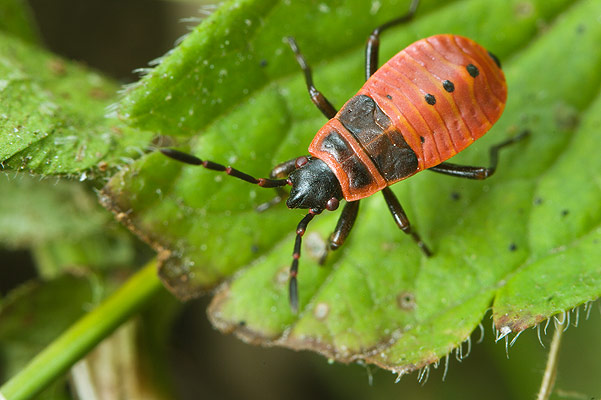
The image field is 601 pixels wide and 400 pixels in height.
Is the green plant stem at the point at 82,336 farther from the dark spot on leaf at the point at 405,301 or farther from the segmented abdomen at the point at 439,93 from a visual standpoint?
the segmented abdomen at the point at 439,93

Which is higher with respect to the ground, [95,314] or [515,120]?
[95,314]

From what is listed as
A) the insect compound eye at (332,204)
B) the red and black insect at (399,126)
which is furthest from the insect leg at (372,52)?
the insect compound eye at (332,204)

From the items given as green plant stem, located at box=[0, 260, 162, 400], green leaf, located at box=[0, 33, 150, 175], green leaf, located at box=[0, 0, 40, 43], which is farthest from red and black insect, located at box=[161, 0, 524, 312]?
green leaf, located at box=[0, 0, 40, 43]

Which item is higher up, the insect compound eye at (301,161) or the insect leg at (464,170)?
the insect compound eye at (301,161)

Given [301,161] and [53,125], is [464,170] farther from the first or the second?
[53,125]

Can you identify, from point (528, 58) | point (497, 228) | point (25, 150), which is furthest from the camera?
point (528, 58)

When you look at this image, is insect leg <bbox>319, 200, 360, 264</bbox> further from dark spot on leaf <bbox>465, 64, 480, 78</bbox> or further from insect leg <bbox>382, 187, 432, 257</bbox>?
dark spot on leaf <bbox>465, 64, 480, 78</bbox>

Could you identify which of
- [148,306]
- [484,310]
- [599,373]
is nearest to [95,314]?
[148,306]

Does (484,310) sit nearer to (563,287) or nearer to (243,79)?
(563,287)
